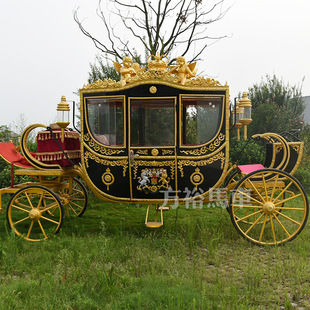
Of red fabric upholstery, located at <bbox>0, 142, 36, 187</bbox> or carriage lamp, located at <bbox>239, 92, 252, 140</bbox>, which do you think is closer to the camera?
carriage lamp, located at <bbox>239, 92, 252, 140</bbox>

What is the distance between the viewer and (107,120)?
419cm

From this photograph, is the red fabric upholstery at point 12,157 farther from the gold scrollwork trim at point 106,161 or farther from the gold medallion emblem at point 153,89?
the gold medallion emblem at point 153,89

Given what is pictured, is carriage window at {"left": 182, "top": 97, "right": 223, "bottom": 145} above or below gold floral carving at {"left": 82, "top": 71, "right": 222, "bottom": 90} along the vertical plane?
below

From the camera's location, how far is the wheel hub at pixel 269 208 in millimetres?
3828

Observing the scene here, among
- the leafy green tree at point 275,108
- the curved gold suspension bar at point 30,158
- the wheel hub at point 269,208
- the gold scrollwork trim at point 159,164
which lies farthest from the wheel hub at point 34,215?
the leafy green tree at point 275,108

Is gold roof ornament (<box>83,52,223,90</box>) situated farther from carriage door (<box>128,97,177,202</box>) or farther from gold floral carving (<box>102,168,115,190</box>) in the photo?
gold floral carving (<box>102,168,115,190</box>)

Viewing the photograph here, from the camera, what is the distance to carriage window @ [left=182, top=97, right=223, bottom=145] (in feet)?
13.3

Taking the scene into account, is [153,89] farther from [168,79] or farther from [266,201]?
[266,201]

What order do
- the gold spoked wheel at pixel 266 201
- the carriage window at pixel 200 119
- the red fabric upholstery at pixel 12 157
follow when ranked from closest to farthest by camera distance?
the gold spoked wheel at pixel 266 201 → the carriage window at pixel 200 119 → the red fabric upholstery at pixel 12 157

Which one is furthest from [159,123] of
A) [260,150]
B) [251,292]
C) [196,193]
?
[260,150]

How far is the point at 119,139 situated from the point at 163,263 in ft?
5.64

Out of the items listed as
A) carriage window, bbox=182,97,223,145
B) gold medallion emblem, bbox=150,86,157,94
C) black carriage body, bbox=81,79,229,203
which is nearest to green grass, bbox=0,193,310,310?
black carriage body, bbox=81,79,229,203

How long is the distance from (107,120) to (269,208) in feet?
7.81

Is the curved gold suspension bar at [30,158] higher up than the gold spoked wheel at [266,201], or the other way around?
the curved gold suspension bar at [30,158]
